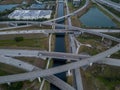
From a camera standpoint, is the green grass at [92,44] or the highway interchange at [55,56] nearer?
the highway interchange at [55,56]

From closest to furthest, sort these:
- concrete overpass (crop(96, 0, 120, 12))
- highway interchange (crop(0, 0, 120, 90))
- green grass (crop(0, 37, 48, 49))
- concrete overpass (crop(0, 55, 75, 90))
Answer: highway interchange (crop(0, 0, 120, 90)) < concrete overpass (crop(0, 55, 75, 90)) < green grass (crop(0, 37, 48, 49)) < concrete overpass (crop(96, 0, 120, 12))

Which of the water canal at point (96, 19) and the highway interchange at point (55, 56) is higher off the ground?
the water canal at point (96, 19)

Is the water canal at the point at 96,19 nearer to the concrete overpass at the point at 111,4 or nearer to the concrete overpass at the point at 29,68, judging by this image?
the concrete overpass at the point at 111,4

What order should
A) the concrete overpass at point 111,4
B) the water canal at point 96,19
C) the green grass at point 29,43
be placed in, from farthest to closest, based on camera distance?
the concrete overpass at point 111,4
the water canal at point 96,19
the green grass at point 29,43

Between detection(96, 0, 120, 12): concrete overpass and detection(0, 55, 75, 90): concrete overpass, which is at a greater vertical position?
detection(96, 0, 120, 12): concrete overpass

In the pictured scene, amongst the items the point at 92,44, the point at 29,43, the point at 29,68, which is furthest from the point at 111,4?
the point at 29,68

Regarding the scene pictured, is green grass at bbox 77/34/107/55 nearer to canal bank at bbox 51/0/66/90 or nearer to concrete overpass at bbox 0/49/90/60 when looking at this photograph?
canal bank at bbox 51/0/66/90

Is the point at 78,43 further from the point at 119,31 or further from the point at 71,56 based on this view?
the point at 119,31

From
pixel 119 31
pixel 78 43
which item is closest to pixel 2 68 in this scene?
pixel 78 43

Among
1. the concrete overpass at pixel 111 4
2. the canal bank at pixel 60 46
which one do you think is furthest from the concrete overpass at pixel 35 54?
the concrete overpass at pixel 111 4

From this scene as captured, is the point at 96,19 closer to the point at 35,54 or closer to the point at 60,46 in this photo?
the point at 60,46

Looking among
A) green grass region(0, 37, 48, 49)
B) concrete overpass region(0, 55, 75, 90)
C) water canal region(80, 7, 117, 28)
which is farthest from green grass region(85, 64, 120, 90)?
water canal region(80, 7, 117, 28)

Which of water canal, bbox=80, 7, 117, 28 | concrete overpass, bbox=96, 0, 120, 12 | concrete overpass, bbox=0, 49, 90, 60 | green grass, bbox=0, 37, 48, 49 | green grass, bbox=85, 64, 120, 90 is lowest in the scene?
green grass, bbox=85, 64, 120, 90
